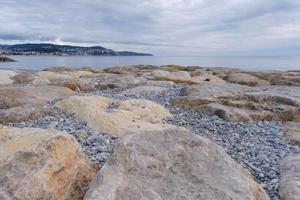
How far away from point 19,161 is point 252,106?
351 inches

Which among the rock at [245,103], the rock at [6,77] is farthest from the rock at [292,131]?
the rock at [6,77]

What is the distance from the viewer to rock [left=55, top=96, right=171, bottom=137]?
9.34 meters

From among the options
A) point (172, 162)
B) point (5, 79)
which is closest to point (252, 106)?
point (172, 162)

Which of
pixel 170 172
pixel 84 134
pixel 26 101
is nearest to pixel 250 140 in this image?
pixel 84 134

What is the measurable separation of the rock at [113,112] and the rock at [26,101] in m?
0.84

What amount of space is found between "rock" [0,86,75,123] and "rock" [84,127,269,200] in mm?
6022

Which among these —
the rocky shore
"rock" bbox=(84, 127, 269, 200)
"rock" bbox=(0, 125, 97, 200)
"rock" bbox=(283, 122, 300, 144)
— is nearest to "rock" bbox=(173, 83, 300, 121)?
the rocky shore

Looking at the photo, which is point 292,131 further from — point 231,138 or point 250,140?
point 231,138

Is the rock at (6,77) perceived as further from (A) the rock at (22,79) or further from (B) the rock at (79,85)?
(B) the rock at (79,85)

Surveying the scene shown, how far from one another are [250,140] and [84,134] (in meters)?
4.10

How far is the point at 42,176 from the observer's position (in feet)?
18.0

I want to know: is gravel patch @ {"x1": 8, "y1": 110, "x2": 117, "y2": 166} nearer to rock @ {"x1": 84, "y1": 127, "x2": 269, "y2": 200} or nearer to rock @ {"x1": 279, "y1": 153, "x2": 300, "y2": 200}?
rock @ {"x1": 84, "y1": 127, "x2": 269, "y2": 200}

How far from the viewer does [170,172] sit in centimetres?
545

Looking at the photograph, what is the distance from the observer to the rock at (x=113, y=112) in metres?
9.34
